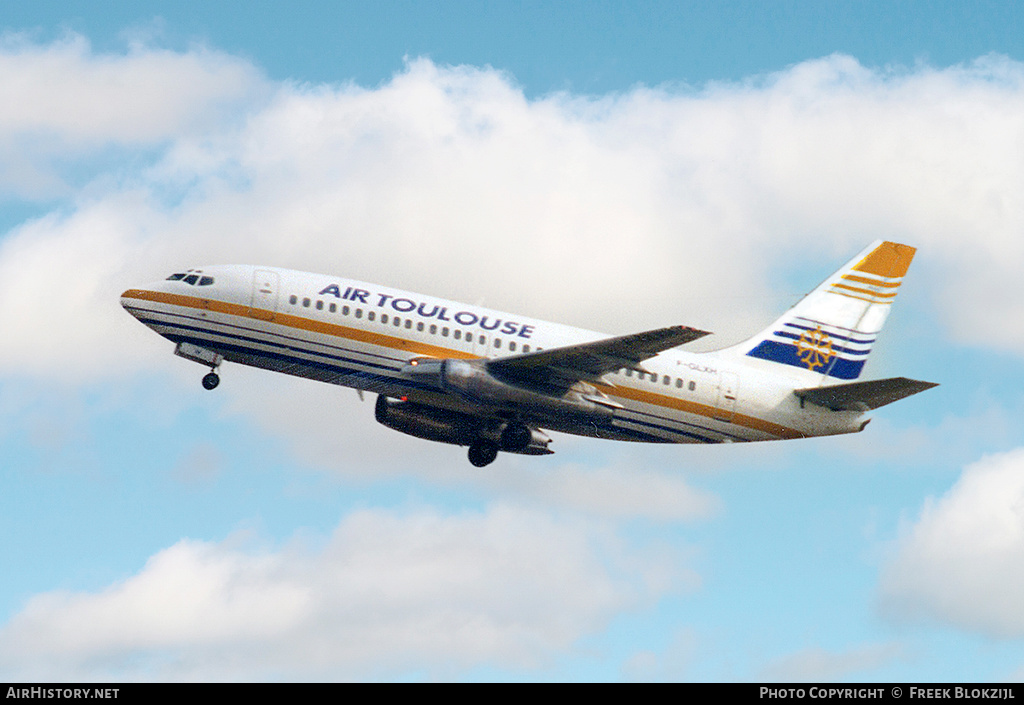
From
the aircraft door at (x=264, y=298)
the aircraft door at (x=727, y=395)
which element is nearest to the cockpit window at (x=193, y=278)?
the aircraft door at (x=264, y=298)

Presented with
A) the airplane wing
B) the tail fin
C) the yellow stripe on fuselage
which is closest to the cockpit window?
the yellow stripe on fuselage

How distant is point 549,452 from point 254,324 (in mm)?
12037

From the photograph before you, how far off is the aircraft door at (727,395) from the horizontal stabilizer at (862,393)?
7.93 feet

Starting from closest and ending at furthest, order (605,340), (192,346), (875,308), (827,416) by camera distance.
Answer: (605,340)
(192,346)
(827,416)
(875,308)

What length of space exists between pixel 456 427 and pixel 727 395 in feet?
32.6

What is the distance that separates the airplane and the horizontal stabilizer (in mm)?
65

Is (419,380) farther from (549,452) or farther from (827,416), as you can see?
(827,416)

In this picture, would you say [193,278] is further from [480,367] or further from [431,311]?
[480,367]

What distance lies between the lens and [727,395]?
144 ft

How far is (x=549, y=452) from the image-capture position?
45781mm

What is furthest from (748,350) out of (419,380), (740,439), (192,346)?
(192,346)

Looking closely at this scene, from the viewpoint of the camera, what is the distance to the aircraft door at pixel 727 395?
43875mm
